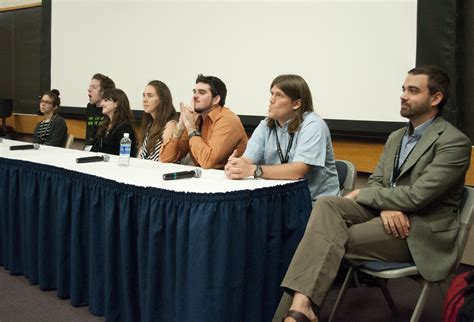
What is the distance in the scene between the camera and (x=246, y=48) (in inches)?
159

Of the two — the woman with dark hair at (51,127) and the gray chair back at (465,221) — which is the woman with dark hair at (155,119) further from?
the gray chair back at (465,221)

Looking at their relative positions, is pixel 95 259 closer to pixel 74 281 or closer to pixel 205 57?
pixel 74 281

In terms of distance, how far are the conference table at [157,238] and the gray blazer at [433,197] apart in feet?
1.41

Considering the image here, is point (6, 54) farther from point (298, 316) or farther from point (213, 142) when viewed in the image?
point (298, 316)

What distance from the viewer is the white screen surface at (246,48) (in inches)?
132

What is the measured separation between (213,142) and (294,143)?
0.53 metres

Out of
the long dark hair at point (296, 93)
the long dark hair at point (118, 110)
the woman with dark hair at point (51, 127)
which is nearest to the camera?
the long dark hair at point (296, 93)

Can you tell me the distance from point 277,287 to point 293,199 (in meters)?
0.37

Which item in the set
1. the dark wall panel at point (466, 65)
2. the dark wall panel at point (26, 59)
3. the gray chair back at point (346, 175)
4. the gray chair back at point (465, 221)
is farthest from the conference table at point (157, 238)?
the dark wall panel at point (26, 59)

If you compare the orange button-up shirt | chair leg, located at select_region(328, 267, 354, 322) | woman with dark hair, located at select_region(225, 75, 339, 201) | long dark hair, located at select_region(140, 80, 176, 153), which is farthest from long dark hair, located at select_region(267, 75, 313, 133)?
long dark hair, located at select_region(140, 80, 176, 153)

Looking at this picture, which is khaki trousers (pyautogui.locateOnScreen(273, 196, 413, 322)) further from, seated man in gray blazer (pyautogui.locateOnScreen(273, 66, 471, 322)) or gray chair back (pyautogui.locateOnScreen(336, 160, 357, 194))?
gray chair back (pyautogui.locateOnScreen(336, 160, 357, 194))

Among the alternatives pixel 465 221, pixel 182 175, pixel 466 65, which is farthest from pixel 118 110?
pixel 465 221

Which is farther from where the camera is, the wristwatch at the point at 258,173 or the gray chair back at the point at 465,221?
the wristwatch at the point at 258,173

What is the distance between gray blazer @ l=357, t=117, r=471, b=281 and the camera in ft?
6.51
